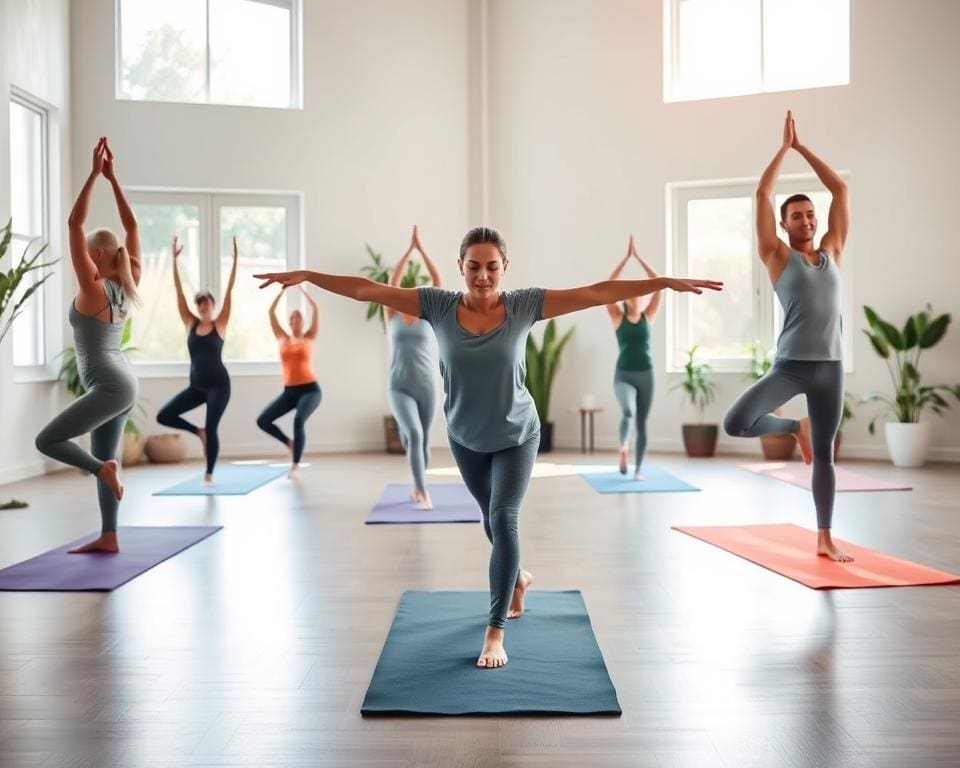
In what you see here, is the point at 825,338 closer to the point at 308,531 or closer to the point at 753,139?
the point at 308,531

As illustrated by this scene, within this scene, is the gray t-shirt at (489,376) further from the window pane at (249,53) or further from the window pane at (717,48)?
the window pane at (249,53)

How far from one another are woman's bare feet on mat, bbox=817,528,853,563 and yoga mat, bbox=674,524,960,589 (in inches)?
1.1

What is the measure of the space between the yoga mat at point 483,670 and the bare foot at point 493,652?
0.02m

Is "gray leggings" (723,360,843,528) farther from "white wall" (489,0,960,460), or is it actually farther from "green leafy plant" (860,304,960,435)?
"white wall" (489,0,960,460)

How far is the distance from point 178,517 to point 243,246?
4.24 m

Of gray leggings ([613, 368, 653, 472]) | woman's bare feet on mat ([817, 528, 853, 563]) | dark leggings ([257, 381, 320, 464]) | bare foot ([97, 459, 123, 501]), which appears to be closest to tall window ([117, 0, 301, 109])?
dark leggings ([257, 381, 320, 464])

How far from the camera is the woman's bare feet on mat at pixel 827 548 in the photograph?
409cm

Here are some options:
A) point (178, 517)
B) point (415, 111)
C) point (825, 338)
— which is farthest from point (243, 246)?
point (825, 338)

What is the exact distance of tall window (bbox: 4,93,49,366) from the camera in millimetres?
7656

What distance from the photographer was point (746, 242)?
8977 millimetres

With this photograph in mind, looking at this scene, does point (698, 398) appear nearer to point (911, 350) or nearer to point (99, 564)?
point (911, 350)

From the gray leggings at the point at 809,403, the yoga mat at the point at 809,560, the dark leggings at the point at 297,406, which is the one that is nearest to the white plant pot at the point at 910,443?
the yoga mat at the point at 809,560

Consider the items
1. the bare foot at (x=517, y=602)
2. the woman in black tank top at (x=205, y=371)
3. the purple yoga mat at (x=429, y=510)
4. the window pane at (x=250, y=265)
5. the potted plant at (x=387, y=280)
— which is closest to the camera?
the bare foot at (x=517, y=602)

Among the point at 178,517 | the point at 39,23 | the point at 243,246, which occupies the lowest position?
the point at 178,517
